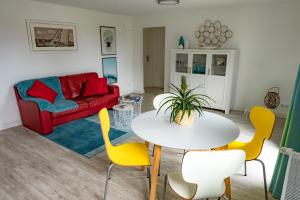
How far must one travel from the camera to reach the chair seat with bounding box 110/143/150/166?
1.85m

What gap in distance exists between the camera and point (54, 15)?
4125 millimetres

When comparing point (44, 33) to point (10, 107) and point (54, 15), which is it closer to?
point (54, 15)

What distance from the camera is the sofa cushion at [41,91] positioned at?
3627 mm

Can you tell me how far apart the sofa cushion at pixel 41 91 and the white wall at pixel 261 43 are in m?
3.36

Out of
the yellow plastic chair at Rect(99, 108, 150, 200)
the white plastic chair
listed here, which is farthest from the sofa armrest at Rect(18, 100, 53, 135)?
the white plastic chair

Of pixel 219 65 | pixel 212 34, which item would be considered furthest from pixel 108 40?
pixel 219 65

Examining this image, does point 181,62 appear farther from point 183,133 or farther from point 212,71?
point 183,133


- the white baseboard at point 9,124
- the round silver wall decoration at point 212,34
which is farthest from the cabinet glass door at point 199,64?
the white baseboard at point 9,124

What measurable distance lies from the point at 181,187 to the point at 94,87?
3.36m

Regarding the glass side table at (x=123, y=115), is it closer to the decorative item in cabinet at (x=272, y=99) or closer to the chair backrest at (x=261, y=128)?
the chair backrest at (x=261, y=128)

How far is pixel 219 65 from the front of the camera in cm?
446

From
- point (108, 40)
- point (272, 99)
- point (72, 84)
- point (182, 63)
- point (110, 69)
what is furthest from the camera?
point (110, 69)

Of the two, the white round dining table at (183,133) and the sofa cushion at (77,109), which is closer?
the white round dining table at (183,133)

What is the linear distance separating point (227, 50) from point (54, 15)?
3.57 m
